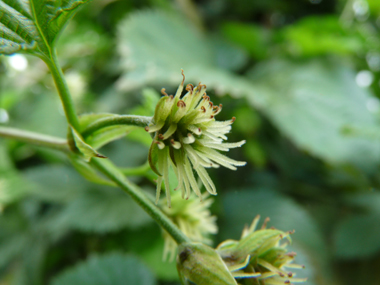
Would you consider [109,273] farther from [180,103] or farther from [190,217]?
[180,103]

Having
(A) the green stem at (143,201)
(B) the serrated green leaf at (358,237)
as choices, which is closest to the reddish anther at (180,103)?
(A) the green stem at (143,201)

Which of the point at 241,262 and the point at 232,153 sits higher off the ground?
the point at 232,153

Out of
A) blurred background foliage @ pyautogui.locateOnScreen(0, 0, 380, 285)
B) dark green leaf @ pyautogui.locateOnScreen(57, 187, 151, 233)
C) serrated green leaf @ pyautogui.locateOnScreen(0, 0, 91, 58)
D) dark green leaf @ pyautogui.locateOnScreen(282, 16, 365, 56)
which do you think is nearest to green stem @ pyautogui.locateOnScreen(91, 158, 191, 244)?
serrated green leaf @ pyautogui.locateOnScreen(0, 0, 91, 58)

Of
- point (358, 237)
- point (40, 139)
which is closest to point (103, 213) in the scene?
point (40, 139)

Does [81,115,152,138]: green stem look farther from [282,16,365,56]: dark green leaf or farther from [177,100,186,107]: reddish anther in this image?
[282,16,365,56]: dark green leaf

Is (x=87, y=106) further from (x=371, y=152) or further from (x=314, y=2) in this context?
(x=314, y=2)

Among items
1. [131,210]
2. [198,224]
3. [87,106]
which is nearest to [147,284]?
[131,210]

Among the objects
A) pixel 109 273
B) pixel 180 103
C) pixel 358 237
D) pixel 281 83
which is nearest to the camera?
pixel 180 103

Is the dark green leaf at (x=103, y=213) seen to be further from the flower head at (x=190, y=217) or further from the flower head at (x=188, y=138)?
the flower head at (x=188, y=138)
